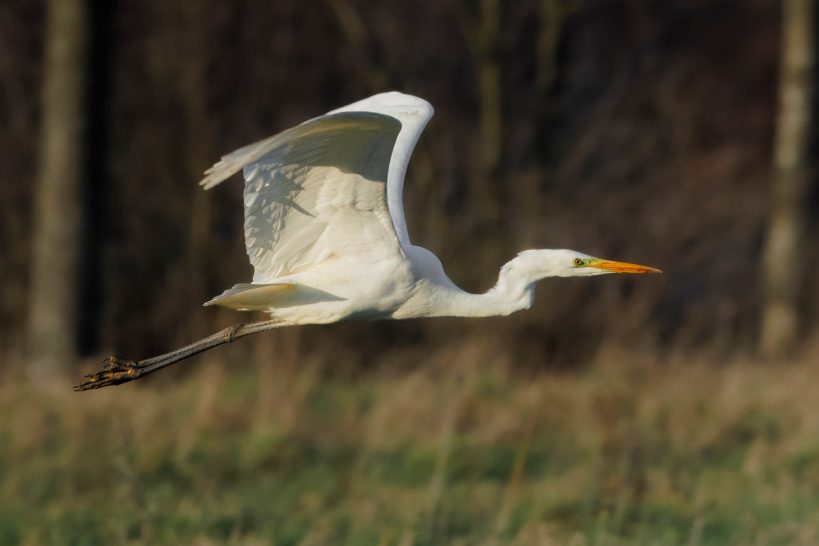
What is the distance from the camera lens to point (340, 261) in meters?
5.70

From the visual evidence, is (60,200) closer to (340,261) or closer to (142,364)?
(142,364)

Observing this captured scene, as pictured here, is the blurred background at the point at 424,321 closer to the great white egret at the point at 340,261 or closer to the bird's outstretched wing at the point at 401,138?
the great white egret at the point at 340,261

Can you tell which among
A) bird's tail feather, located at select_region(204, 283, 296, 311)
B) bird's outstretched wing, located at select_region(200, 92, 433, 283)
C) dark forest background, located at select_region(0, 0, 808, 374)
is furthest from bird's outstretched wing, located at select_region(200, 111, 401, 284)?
dark forest background, located at select_region(0, 0, 808, 374)

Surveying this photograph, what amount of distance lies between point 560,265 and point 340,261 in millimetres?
911

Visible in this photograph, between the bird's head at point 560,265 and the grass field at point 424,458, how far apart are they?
0.80 meters

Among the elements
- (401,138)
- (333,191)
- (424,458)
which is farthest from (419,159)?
(333,191)

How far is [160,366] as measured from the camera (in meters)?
5.92

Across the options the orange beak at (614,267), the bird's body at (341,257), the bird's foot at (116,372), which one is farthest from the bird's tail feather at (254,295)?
the orange beak at (614,267)

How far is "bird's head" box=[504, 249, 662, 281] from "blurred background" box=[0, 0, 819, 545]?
110 centimetres

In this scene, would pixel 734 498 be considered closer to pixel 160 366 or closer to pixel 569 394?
pixel 569 394

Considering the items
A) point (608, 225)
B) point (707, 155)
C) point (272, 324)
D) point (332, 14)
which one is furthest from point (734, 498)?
point (707, 155)

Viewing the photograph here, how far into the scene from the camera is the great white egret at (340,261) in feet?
17.7

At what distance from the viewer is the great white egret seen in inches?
213

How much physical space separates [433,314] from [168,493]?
256 cm
